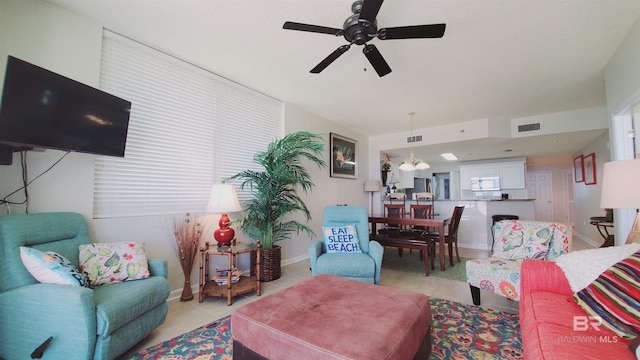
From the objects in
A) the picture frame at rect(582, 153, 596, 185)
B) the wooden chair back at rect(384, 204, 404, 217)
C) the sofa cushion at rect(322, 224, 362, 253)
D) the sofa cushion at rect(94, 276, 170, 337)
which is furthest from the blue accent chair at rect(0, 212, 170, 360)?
the picture frame at rect(582, 153, 596, 185)

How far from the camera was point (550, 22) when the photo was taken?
86.8 inches

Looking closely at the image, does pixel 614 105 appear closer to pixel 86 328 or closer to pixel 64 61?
pixel 86 328

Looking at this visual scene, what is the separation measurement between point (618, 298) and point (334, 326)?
1324 millimetres

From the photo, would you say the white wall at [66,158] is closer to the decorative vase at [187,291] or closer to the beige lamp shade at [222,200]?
the decorative vase at [187,291]

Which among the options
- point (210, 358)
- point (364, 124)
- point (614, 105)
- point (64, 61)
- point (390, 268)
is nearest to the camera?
point (210, 358)

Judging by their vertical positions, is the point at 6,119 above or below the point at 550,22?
below

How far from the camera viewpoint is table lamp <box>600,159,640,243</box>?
64.1 inches

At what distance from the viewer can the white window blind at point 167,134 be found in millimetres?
2447

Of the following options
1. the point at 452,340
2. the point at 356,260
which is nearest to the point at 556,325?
the point at 452,340

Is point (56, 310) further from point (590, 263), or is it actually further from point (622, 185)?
point (622, 185)

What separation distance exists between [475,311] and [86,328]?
2901mm

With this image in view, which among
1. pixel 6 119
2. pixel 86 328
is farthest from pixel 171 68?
pixel 86 328

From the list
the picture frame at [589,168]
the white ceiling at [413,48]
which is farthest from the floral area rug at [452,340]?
the picture frame at [589,168]

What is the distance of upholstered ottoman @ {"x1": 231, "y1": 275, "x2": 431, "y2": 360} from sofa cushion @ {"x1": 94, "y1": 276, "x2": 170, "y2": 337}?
2.33 feet
